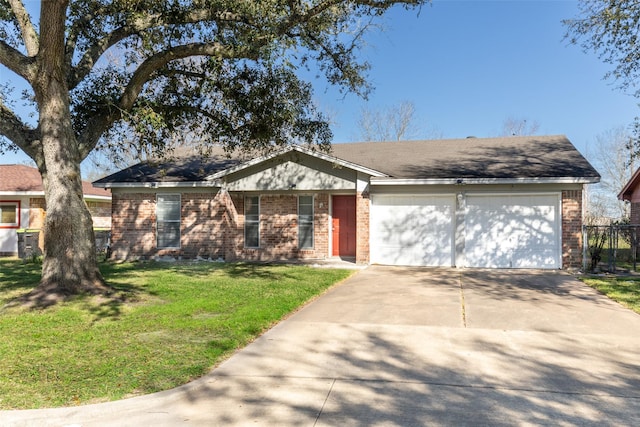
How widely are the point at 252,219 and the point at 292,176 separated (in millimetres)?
2286

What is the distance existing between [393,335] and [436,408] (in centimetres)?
221

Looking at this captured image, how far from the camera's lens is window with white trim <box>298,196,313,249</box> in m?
15.0

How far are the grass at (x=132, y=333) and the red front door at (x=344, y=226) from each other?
14.9 ft

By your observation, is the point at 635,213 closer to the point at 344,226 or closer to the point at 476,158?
the point at 476,158

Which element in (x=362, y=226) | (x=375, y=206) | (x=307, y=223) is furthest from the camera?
(x=307, y=223)

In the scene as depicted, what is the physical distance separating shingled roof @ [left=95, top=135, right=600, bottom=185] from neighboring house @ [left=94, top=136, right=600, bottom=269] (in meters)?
0.04

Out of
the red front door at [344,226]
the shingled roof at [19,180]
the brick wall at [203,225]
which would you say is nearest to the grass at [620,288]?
the red front door at [344,226]

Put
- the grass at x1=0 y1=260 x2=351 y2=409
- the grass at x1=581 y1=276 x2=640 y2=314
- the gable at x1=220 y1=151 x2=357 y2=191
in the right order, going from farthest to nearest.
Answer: the gable at x1=220 y1=151 x2=357 y2=191 < the grass at x1=581 y1=276 x2=640 y2=314 < the grass at x1=0 y1=260 x2=351 y2=409

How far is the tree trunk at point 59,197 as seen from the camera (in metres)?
7.70

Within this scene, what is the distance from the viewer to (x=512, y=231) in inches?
505

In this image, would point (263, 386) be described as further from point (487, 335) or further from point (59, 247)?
point (59, 247)

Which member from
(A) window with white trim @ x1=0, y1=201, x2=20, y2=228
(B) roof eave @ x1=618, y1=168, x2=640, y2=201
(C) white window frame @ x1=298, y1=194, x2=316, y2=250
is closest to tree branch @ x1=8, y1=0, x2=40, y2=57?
(C) white window frame @ x1=298, y1=194, x2=316, y2=250

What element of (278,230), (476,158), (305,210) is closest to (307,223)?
(305,210)

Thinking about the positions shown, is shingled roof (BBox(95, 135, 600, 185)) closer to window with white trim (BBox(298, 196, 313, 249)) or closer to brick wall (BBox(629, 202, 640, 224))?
window with white trim (BBox(298, 196, 313, 249))
